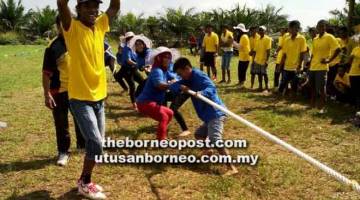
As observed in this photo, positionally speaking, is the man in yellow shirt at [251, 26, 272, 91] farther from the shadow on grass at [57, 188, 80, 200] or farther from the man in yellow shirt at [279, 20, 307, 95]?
the shadow on grass at [57, 188, 80, 200]

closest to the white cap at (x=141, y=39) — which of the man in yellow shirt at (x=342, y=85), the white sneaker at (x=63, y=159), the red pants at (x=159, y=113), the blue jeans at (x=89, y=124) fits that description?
the red pants at (x=159, y=113)

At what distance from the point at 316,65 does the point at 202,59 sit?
5.61 metres

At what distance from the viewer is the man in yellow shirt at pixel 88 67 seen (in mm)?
4238

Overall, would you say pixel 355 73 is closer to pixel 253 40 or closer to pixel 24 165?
pixel 253 40

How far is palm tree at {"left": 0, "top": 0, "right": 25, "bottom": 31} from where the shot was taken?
3378cm

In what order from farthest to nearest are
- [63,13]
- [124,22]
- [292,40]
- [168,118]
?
[124,22]
[292,40]
[168,118]
[63,13]

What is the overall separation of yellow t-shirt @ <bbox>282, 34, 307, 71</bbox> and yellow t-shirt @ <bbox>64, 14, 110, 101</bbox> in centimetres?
644

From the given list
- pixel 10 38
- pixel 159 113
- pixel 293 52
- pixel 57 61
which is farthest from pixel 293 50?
pixel 10 38

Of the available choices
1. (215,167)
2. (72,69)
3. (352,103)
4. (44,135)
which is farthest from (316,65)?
(72,69)

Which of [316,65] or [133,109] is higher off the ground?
[316,65]

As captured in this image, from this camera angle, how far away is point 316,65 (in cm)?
896

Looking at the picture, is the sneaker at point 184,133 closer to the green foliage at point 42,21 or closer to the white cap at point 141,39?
the white cap at point 141,39

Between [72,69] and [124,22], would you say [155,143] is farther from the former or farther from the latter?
[124,22]

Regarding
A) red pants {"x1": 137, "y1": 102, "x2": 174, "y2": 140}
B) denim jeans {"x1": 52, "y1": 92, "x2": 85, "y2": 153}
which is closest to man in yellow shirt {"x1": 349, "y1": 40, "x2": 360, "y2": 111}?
red pants {"x1": 137, "y1": 102, "x2": 174, "y2": 140}
